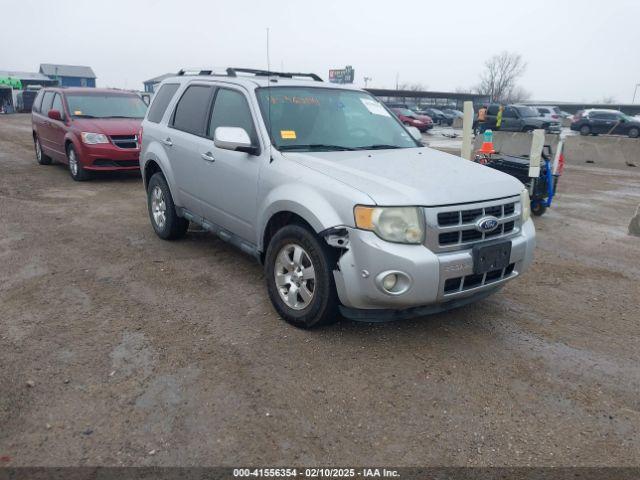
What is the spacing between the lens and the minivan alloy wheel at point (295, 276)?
142 inches

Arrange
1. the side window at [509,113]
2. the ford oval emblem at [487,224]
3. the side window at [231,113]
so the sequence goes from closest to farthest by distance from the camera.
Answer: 1. the ford oval emblem at [487,224]
2. the side window at [231,113]
3. the side window at [509,113]

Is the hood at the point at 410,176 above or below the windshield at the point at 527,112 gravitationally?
below

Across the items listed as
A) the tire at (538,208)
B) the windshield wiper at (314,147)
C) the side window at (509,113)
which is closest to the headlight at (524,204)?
the windshield wiper at (314,147)

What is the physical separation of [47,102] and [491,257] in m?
10.8

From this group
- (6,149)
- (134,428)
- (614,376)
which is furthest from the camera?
(6,149)

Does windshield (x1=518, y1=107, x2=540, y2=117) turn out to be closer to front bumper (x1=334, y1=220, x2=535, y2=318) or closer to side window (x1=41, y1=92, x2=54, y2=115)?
side window (x1=41, y1=92, x2=54, y2=115)

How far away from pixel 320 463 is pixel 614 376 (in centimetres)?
213

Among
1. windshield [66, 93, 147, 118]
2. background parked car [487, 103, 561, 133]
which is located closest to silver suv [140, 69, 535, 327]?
windshield [66, 93, 147, 118]

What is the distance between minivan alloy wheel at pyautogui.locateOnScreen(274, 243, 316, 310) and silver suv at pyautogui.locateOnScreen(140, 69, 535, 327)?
10 mm

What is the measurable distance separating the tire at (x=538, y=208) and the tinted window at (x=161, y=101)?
571 cm

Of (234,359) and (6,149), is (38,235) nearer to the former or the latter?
(234,359)

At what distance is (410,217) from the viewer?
10.5 feet

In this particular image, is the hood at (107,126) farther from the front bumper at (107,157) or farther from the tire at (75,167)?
the tire at (75,167)

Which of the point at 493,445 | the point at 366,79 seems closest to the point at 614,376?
the point at 493,445
